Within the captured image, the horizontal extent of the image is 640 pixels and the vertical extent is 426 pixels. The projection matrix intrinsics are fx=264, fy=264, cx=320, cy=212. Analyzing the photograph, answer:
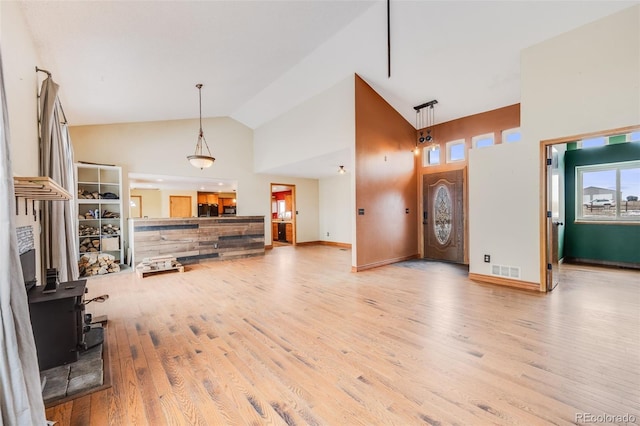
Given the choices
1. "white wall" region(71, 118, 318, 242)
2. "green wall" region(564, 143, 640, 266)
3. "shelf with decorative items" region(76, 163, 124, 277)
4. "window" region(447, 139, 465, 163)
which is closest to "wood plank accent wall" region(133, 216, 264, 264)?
"shelf with decorative items" region(76, 163, 124, 277)

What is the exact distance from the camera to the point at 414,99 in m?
5.81

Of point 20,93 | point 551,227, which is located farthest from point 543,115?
point 20,93

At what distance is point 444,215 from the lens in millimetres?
6469

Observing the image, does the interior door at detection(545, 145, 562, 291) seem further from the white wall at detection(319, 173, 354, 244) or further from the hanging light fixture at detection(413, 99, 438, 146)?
the white wall at detection(319, 173, 354, 244)

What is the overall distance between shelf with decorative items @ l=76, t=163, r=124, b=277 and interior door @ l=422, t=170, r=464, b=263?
7.21 meters

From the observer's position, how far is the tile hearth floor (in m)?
1.79

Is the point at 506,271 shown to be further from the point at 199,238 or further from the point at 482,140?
the point at 199,238

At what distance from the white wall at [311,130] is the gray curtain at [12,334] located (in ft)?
15.3

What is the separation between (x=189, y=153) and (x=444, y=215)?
22.9ft

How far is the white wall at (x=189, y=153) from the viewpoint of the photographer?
6305 millimetres

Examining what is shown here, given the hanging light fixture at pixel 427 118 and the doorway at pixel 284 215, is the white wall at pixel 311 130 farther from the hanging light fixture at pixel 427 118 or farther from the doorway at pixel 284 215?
the hanging light fixture at pixel 427 118

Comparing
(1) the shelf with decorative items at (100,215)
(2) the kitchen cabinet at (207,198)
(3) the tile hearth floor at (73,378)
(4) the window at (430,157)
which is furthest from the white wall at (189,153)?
(3) the tile hearth floor at (73,378)

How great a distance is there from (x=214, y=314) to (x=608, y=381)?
11.8 ft

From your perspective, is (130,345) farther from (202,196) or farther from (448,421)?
(202,196)
